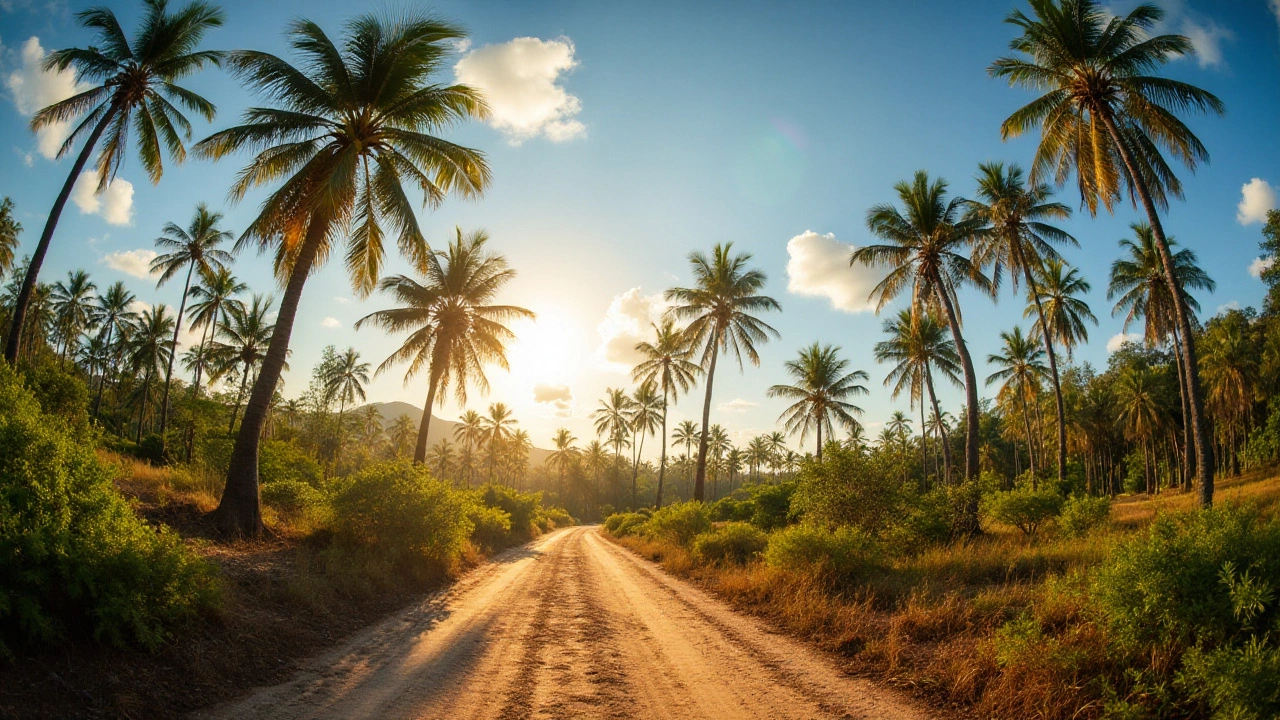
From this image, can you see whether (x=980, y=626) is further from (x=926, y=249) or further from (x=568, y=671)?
(x=926, y=249)

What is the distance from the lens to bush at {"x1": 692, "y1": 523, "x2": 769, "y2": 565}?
1443cm

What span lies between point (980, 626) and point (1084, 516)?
9438 mm

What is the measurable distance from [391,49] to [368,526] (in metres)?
10.5

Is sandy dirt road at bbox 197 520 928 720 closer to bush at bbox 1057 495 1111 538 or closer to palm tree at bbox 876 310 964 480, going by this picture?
bush at bbox 1057 495 1111 538

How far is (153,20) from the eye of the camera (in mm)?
14328

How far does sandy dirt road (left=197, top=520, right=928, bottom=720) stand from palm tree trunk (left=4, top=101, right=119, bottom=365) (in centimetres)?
1250

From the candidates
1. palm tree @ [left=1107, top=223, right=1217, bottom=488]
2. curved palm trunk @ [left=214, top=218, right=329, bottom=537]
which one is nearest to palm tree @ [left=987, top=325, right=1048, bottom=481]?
palm tree @ [left=1107, top=223, right=1217, bottom=488]

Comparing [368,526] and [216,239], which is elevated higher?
[216,239]

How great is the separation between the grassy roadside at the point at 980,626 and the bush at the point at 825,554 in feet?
0.52

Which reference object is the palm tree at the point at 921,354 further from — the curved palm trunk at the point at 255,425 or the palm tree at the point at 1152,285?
the curved palm trunk at the point at 255,425

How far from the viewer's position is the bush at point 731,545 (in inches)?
568

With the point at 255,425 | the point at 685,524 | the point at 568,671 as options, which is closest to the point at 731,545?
the point at 685,524

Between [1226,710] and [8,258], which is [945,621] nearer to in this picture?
[1226,710]

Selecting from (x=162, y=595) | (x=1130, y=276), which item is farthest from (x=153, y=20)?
(x=1130, y=276)
